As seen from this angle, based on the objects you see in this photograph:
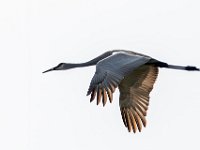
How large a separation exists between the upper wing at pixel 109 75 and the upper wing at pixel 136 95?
5.33 feet

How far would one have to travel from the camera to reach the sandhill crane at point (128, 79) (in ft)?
63.8

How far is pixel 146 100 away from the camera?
22438 millimetres

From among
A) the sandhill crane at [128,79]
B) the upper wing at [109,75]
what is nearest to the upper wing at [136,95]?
the sandhill crane at [128,79]

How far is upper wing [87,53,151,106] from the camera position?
761 inches

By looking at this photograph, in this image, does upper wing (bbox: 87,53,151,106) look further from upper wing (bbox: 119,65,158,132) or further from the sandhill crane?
upper wing (bbox: 119,65,158,132)

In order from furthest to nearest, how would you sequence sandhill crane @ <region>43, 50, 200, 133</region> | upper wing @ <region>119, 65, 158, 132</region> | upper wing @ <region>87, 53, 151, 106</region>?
upper wing @ <region>119, 65, 158, 132</region> < sandhill crane @ <region>43, 50, 200, 133</region> < upper wing @ <region>87, 53, 151, 106</region>

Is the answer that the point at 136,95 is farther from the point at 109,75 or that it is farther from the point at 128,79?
the point at 109,75

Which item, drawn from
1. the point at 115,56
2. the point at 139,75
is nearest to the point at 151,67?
the point at 139,75

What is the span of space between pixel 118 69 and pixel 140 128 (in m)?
2.38

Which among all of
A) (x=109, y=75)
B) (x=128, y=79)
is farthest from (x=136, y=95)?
(x=109, y=75)

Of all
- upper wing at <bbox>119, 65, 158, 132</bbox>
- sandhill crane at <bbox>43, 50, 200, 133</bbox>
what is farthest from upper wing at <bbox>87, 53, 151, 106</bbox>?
upper wing at <bbox>119, 65, 158, 132</bbox>

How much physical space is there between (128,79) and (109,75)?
3.43m

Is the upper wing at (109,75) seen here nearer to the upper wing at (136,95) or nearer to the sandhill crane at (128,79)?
the sandhill crane at (128,79)

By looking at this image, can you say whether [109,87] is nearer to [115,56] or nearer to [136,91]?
[115,56]
